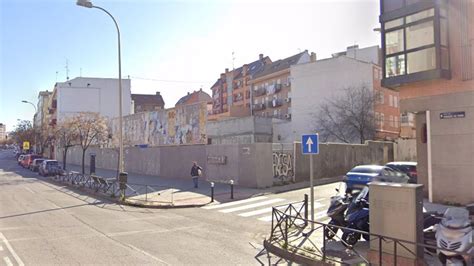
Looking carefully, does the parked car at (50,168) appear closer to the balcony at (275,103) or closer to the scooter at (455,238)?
the scooter at (455,238)

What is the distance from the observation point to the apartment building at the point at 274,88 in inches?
2586

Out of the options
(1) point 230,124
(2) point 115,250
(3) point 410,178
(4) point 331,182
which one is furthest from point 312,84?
(2) point 115,250

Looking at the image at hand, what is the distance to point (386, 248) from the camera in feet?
24.3

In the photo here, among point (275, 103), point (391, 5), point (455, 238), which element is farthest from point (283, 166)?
point (275, 103)

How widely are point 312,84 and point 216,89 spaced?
42.4 metres

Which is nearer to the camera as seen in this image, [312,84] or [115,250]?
[115,250]

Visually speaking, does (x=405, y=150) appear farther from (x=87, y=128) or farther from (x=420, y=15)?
(x=87, y=128)

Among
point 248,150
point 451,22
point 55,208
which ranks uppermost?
point 451,22

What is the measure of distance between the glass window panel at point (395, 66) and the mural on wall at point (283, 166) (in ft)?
26.9

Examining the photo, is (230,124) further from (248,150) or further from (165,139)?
(248,150)

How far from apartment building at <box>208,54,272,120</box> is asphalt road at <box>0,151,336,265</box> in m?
56.3

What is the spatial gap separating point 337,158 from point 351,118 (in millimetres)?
16526

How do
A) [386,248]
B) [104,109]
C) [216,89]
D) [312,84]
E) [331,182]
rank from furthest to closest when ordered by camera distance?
[216,89], [104,109], [312,84], [331,182], [386,248]

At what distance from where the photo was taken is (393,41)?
17.9 meters
